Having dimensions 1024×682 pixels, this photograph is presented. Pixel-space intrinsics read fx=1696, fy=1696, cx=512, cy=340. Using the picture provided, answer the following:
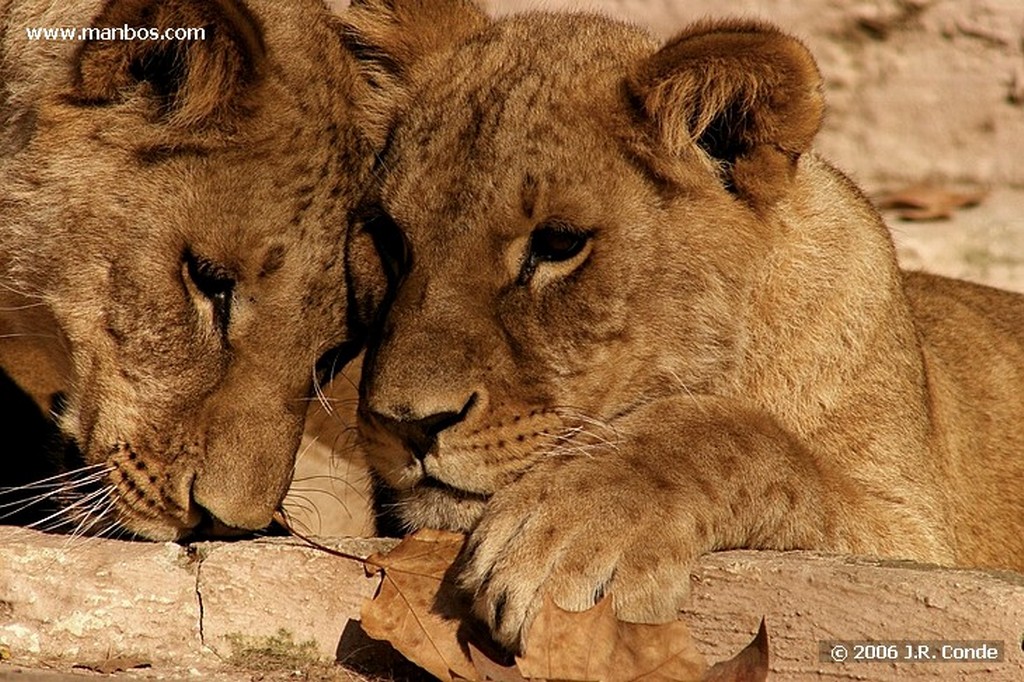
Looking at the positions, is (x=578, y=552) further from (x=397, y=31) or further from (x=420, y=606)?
(x=397, y=31)

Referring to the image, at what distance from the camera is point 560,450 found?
3662 millimetres

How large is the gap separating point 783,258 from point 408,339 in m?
0.99

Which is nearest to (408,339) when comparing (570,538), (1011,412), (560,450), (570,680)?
(560,450)

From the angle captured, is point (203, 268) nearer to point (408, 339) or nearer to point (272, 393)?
point (272, 393)

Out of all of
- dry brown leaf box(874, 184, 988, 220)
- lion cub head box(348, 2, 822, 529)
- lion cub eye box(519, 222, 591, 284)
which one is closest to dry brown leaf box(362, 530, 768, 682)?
lion cub head box(348, 2, 822, 529)

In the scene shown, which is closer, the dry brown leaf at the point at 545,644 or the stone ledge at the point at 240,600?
the dry brown leaf at the point at 545,644

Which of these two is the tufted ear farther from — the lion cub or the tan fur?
the tan fur

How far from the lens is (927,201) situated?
7457mm

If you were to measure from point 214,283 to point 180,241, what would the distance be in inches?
5.0

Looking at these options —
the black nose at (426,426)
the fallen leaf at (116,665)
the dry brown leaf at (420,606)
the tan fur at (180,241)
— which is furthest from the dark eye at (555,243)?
the fallen leaf at (116,665)

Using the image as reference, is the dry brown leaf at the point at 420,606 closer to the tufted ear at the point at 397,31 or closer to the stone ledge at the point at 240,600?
the stone ledge at the point at 240,600

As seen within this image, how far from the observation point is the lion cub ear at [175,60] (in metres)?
3.90

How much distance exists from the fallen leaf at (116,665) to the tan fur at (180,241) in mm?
385

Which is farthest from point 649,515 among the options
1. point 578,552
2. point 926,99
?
point 926,99
